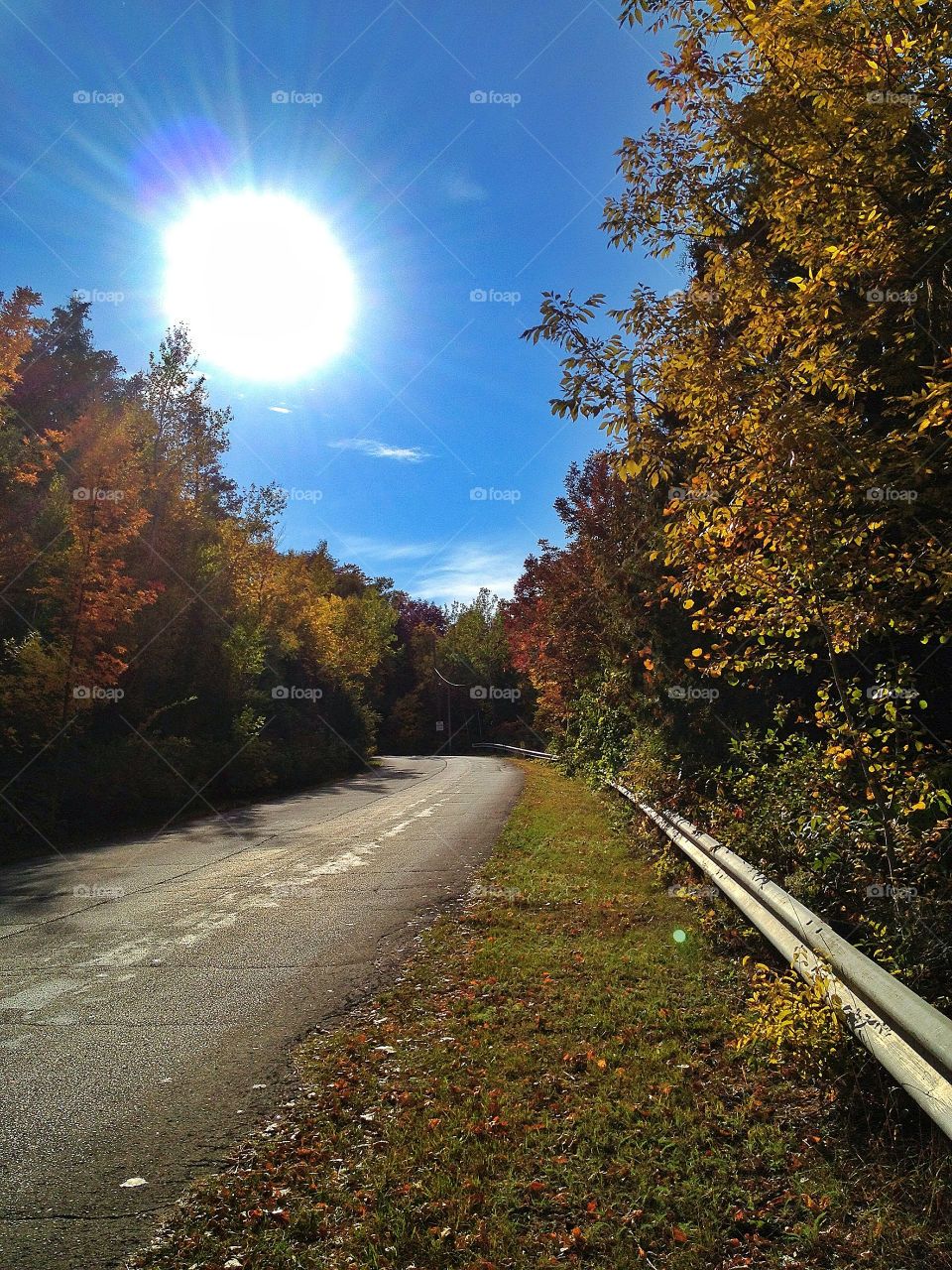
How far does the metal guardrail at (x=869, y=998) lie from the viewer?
8.74ft

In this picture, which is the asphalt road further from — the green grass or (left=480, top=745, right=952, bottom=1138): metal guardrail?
(left=480, top=745, right=952, bottom=1138): metal guardrail

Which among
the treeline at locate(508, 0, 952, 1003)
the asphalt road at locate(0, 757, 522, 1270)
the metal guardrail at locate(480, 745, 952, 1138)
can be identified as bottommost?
the asphalt road at locate(0, 757, 522, 1270)

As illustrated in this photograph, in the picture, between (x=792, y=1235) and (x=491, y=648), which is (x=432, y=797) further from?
(x=491, y=648)

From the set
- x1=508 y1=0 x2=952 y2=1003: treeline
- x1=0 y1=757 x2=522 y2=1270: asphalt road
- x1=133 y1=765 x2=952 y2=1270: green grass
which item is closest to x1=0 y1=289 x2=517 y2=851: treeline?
x1=0 y1=757 x2=522 y2=1270: asphalt road

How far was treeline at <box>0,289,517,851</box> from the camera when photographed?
1498cm

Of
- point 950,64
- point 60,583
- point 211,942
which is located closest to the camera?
point 950,64

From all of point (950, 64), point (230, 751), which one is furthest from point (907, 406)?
point (230, 751)

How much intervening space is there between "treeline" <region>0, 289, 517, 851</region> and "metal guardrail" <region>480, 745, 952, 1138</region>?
1257 cm

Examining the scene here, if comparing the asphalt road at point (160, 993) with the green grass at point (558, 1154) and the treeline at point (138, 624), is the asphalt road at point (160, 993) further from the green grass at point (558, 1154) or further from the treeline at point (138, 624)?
the treeline at point (138, 624)

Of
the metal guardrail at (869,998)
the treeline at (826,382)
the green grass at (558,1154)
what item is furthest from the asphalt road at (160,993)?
the treeline at (826,382)

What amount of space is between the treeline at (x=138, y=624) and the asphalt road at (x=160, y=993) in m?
3.49

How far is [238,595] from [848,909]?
23.7m

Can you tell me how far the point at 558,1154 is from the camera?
338cm

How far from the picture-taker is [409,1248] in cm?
279
